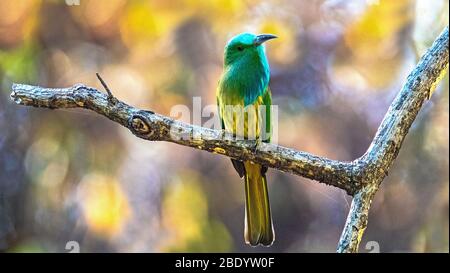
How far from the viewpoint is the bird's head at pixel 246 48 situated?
251 centimetres

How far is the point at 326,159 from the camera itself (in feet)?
6.82

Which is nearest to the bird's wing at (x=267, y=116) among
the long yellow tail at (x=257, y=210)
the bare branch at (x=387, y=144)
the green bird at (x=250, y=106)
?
the green bird at (x=250, y=106)

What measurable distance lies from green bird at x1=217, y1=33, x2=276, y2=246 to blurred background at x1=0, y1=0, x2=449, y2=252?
2.61 feet

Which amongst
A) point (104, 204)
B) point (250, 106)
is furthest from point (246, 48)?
point (104, 204)

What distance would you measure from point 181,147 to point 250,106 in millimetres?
1126

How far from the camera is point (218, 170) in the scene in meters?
3.59

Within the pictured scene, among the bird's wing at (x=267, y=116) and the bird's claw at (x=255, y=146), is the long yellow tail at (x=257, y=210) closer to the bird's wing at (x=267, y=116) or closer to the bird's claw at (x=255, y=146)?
the bird's wing at (x=267, y=116)

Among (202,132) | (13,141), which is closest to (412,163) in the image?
(202,132)

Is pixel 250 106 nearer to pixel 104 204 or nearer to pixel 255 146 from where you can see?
pixel 255 146

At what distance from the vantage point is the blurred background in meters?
3.35

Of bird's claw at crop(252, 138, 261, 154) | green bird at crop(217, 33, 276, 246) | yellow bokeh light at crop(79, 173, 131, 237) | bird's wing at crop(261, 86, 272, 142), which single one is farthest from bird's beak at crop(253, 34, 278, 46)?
yellow bokeh light at crop(79, 173, 131, 237)

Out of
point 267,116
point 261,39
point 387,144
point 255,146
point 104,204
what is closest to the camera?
point 387,144

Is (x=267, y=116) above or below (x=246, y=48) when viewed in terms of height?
below
